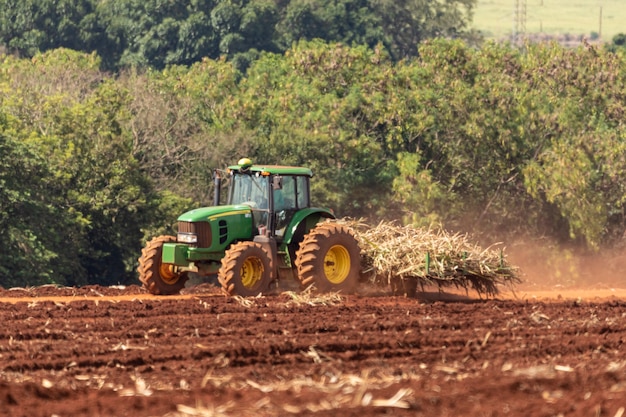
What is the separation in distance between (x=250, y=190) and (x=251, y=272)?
142cm

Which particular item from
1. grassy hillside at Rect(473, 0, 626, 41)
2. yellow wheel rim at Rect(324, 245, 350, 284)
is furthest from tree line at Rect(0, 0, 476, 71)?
grassy hillside at Rect(473, 0, 626, 41)

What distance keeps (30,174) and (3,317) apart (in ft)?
60.0

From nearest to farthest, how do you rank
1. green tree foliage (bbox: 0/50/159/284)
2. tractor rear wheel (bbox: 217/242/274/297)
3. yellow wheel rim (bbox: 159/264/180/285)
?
1. tractor rear wheel (bbox: 217/242/274/297)
2. yellow wheel rim (bbox: 159/264/180/285)
3. green tree foliage (bbox: 0/50/159/284)

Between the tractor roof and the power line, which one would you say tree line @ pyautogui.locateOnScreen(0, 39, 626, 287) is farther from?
the power line

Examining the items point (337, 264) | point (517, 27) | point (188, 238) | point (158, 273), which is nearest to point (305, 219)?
point (337, 264)

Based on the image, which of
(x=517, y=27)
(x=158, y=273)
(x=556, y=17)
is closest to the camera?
(x=158, y=273)

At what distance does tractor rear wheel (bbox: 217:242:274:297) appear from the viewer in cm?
1795

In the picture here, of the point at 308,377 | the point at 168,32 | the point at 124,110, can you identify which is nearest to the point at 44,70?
the point at 124,110

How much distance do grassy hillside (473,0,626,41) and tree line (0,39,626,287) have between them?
115 meters

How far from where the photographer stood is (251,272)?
18594 mm

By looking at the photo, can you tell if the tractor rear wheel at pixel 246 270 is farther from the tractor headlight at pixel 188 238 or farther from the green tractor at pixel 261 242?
the tractor headlight at pixel 188 238

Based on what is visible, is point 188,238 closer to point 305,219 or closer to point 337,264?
point 305,219

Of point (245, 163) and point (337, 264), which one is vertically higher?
point (245, 163)

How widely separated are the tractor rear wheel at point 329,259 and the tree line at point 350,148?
15.7 metres
